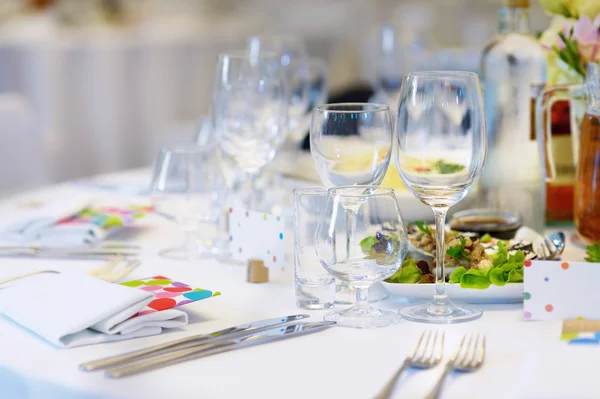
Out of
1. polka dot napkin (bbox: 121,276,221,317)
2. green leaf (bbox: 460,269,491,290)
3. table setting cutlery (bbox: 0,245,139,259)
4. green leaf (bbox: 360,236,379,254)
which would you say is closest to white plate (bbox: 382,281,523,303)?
green leaf (bbox: 460,269,491,290)

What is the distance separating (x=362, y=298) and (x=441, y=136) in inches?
7.6

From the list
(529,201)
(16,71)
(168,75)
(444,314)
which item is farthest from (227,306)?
(168,75)

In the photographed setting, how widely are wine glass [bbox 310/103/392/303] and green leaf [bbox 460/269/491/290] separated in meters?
0.13

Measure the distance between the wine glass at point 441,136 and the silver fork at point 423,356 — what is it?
2.9 inches

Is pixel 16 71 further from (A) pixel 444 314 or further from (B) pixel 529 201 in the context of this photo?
(A) pixel 444 314

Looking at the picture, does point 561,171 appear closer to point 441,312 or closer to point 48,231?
point 441,312

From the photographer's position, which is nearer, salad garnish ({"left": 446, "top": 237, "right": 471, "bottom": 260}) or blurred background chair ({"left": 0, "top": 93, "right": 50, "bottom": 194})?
salad garnish ({"left": 446, "top": 237, "right": 471, "bottom": 260})

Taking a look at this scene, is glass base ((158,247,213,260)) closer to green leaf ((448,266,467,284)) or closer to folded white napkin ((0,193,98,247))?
folded white napkin ((0,193,98,247))

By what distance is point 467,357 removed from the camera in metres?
0.81

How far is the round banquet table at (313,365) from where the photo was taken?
2.44ft

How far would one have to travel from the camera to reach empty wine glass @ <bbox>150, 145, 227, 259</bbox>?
1229 millimetres

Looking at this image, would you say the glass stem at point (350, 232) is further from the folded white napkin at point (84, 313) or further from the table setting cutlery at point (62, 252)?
the table setting cutlery at point (62, 252)

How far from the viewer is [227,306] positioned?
3.28 feet

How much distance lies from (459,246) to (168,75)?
3.86 meters
